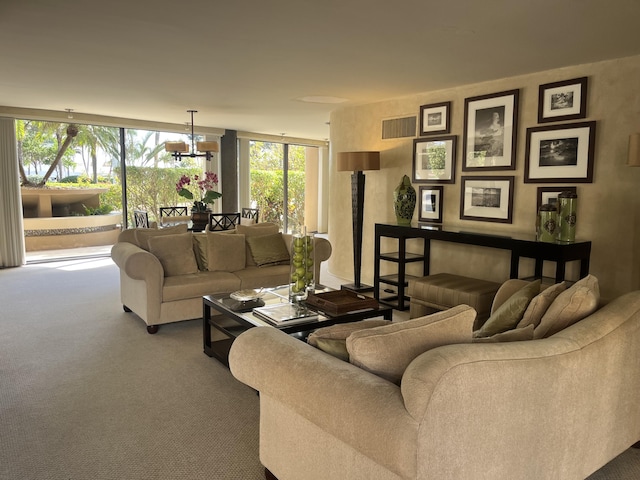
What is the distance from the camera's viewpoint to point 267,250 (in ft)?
16.7

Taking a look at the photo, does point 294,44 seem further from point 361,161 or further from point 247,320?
point 361,161

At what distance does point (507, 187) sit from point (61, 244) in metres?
7.82

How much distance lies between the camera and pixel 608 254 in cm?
388

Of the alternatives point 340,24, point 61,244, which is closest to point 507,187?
Result: point 340,24

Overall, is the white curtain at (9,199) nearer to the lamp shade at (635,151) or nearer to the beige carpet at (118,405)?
the beige carpet at (118,405)

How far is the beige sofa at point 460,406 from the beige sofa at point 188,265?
236cm

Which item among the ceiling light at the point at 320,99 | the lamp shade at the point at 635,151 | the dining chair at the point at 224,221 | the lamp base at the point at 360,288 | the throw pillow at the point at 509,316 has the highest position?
the ceiling light at the point at 320,99

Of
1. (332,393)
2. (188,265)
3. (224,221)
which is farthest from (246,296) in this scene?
(224,221)

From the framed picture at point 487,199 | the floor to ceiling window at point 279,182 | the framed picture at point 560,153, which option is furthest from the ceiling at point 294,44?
the floor to ceiling window at point 279,182

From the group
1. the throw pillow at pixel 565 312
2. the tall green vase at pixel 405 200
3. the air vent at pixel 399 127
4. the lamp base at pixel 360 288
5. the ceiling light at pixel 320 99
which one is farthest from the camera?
the lamp base at pixel 360 288

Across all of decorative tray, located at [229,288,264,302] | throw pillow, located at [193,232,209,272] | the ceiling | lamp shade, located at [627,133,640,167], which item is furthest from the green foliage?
lamp shade, located at [627,133,640,167]

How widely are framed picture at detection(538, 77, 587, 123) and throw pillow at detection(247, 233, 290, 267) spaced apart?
2823mm

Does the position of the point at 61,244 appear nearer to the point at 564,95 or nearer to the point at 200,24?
the point at 200,24

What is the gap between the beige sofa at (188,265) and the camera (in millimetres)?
4188
